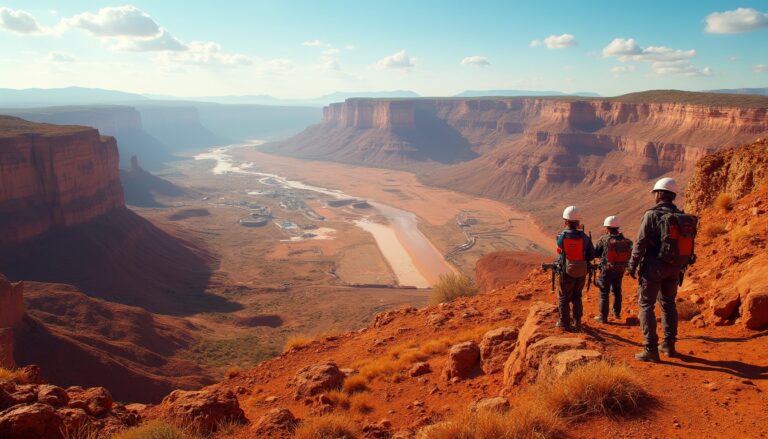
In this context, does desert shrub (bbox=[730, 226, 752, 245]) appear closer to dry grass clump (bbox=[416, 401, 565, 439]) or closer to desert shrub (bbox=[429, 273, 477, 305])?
dry grass clump (bbox=[416, 401, 565, 439])

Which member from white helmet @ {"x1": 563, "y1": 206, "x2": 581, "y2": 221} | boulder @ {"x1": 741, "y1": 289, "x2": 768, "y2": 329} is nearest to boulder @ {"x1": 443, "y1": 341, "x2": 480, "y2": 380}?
white helmet @ {"x1": 563, "y1": 206, "x2": 581, "y2": 221}

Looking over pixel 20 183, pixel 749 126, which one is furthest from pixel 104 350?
→ pixel 749 126

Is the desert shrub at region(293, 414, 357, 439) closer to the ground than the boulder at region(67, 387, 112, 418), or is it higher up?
higher up

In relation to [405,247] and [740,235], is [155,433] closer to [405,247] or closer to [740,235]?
[740,235]

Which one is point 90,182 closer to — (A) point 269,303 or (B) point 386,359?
(A) point 269,303

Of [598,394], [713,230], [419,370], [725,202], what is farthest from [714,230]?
[598,394]

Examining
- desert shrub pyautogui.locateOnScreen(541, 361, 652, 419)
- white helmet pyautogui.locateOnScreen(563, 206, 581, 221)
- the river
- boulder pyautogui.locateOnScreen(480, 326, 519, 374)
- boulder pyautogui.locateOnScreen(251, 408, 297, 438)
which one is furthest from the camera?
the river

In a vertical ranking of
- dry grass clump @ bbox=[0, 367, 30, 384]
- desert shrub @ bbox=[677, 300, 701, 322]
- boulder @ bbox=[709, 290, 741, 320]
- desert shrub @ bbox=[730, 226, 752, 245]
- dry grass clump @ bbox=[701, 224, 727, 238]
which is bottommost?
dry grass clump @ bbox=[0, 367, 30, 384]

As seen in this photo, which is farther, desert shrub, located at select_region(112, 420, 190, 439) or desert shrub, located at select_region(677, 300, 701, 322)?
desert shrub, located at select_region(677, 300, 701, 322)
